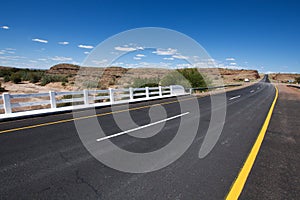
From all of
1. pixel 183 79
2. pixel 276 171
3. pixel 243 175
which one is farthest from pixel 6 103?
pixel 183 79

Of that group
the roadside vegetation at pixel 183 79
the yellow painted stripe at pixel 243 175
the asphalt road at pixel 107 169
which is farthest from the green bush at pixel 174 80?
the yellow painted stripe at pixel 243 175

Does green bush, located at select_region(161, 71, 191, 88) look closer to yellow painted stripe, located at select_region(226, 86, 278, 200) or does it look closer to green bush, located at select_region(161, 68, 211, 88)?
green bush, located at select_region(161, 68, 211, 88)

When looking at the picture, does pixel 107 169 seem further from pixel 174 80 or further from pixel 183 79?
pixel 183 79

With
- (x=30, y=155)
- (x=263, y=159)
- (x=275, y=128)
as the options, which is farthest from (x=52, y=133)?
(x=275, y=128)

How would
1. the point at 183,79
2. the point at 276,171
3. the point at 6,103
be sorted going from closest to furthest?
the point at 276,171 < the point at 6,103 < the point at 183,79

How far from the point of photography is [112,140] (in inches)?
210

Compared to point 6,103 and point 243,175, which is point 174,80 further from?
point 243,175

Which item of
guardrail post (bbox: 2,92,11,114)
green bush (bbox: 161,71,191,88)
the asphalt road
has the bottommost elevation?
the asphalt road

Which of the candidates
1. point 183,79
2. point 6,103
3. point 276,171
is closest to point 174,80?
point 183,79

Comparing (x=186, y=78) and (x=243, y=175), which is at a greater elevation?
(x=186, y=78)

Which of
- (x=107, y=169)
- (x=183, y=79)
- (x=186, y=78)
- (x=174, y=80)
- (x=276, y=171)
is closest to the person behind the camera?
(x=276, y=171)

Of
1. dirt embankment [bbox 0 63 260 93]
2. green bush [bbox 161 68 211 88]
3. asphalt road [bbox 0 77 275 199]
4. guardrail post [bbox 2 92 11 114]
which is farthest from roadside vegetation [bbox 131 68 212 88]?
asphalt road [bbox 0 77 275 199]

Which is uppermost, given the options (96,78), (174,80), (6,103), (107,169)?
(174,80)

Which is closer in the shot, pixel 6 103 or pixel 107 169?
pixel 107 169
